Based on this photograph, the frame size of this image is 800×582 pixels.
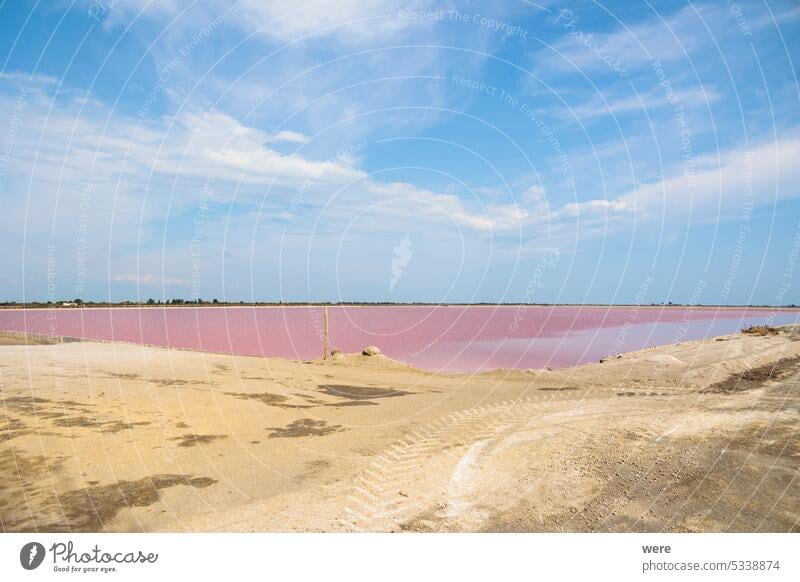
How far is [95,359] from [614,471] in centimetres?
2574

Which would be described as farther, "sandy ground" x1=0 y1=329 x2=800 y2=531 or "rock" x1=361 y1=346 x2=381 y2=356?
"rock" x1=361 y1=346 x2=381 y2=356

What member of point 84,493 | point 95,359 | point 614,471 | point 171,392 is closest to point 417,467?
point 614,471

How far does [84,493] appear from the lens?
923 centimetres
